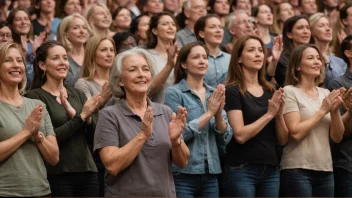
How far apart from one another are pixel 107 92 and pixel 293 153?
1234mm

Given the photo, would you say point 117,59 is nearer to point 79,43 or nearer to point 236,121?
point 236,121

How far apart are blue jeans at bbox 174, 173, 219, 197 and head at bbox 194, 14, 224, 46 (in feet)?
4.95

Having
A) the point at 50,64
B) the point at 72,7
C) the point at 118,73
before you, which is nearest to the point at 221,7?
the point at 72,7

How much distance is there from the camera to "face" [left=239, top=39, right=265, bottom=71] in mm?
5316

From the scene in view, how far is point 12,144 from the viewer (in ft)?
13.7

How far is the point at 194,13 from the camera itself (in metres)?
7.21

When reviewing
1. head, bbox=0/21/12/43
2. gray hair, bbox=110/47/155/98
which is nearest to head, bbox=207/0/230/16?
head, bbox=0/21/12/43

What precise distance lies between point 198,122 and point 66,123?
0.77 metres

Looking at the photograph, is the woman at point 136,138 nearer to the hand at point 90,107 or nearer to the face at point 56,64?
the hand at point 90,107

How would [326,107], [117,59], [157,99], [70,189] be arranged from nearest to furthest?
1. [117,59]
2. [70,189]
3. [326,107]
4. [157,99]

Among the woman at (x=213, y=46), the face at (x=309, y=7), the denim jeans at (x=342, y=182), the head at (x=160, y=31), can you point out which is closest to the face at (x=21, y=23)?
the head at (x=160, y=31)

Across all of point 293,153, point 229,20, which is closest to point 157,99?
point 293,153

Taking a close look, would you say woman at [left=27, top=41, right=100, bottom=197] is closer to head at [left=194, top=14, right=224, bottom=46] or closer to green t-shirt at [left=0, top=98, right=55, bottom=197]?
green t-shirt at [left=0, top=98, right=55, bottom=197]

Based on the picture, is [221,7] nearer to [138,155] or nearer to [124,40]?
[124,40]
